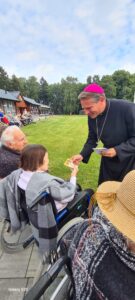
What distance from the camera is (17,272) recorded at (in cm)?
201

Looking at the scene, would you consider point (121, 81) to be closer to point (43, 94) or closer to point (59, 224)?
point (43, 94)

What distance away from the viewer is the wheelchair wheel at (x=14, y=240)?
7.59ft

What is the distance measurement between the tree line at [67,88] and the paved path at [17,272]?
5381 centimetres

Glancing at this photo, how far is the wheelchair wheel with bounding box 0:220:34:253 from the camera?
2.31 m

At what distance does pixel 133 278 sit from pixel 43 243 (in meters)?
0.96

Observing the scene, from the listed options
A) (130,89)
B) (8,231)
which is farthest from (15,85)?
(8,231)

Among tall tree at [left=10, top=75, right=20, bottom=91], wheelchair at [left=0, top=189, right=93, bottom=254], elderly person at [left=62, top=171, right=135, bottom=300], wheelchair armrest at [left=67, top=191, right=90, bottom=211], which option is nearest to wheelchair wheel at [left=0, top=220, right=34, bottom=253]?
wheelchair at [left=0, top=189, right=93, bottom=254]

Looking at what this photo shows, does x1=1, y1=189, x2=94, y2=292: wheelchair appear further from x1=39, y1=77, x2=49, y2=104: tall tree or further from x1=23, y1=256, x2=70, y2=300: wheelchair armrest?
x1=39, y1=77, x2=49, y2=104: tall tree

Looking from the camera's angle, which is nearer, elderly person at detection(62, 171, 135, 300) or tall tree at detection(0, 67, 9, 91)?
elderly person at detection(62, 171, 135, 300)

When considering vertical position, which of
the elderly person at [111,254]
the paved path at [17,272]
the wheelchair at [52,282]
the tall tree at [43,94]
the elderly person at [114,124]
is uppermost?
the tall tree at [43,94]

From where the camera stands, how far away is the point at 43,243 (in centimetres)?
155

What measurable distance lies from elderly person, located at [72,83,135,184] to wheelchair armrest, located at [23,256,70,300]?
122cm

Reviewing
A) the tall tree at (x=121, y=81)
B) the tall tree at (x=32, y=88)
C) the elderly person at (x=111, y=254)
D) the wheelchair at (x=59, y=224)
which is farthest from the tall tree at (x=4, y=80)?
the elderly person at (x=111, y=254)

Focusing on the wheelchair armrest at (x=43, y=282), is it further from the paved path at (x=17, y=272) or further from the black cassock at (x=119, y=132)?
the black cassock at (x=119, y=132)
